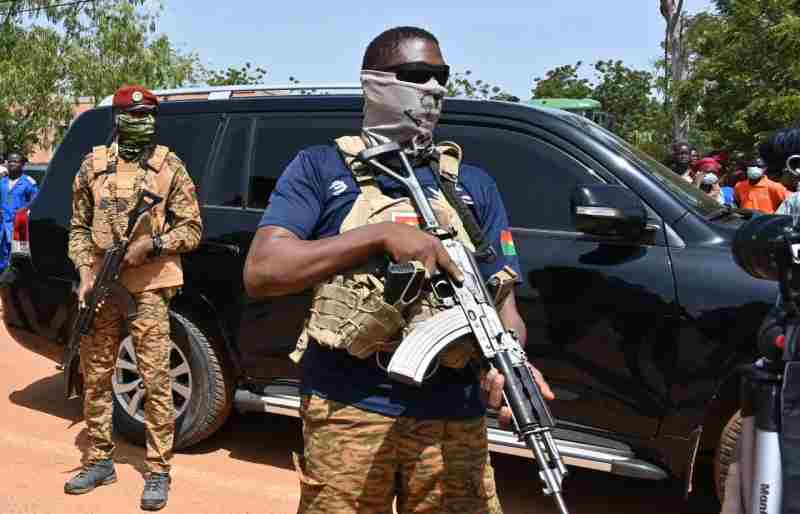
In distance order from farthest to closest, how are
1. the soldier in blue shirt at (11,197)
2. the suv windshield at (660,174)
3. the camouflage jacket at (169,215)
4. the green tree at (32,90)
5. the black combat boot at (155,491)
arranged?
the green tree at (32,90), the soldier in blue shirt at (11,197), the camouflage jacket at (169,215), the black combat boot at (155,491), the suv windshield at (660,174)

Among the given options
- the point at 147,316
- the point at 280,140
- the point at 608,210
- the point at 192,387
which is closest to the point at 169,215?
the point at 147,316

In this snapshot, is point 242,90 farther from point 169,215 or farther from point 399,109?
point 399,109

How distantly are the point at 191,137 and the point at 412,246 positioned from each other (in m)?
3.18

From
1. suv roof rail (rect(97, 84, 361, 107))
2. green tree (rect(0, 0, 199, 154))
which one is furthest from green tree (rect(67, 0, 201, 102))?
suv roof rail (rect(97, 84, 361, 107))

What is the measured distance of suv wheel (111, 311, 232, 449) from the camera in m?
4.70

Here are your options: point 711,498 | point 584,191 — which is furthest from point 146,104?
point 711,498

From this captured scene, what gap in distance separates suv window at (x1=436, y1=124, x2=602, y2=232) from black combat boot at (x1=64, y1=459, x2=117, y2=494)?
2.26 metres

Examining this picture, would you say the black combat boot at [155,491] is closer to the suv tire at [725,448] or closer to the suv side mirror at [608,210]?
the suv side mirror at [608,210]

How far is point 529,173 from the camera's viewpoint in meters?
4.10

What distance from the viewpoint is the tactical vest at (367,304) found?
2.15 meters

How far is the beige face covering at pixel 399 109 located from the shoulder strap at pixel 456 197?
0.06 meters

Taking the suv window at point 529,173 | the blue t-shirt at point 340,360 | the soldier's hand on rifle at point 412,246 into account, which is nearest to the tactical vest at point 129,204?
the suv window at point 529,173

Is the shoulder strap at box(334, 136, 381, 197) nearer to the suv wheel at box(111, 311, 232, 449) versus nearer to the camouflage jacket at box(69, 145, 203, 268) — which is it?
the camouflage jacket at box(69, 145, 203, 268)

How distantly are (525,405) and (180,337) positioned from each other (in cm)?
304
